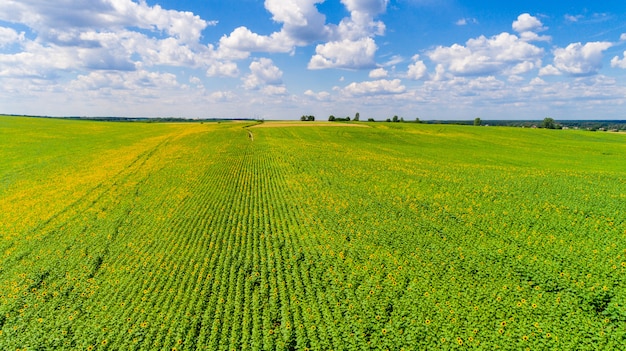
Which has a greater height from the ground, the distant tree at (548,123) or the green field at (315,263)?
the distant tree at (548,123)

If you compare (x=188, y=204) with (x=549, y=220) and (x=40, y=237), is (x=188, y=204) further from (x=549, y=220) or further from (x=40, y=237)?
(x=549, y=220)

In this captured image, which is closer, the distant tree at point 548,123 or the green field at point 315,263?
the green field at point 315,263

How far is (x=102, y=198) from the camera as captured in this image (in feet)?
92.3

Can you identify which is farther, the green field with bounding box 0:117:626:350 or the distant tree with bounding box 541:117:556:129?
the distant tree with bounding box 541:117:556:129

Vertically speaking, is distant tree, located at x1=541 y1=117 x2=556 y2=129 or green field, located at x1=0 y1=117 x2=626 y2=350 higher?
distant tree, located at x1=541 y1=117 x2=556 y2=129

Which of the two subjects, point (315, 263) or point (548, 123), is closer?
point (315, 263)

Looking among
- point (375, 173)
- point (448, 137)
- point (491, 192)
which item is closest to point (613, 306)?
point (491, 192)

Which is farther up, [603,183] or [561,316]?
[603,183]

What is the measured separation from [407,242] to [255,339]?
10911 mm

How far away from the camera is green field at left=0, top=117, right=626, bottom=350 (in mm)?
11680

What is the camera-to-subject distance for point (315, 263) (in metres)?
16.7

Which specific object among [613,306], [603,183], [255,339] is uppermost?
[603,183]

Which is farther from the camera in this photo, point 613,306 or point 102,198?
point 102,198

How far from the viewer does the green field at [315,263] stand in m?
11.7
